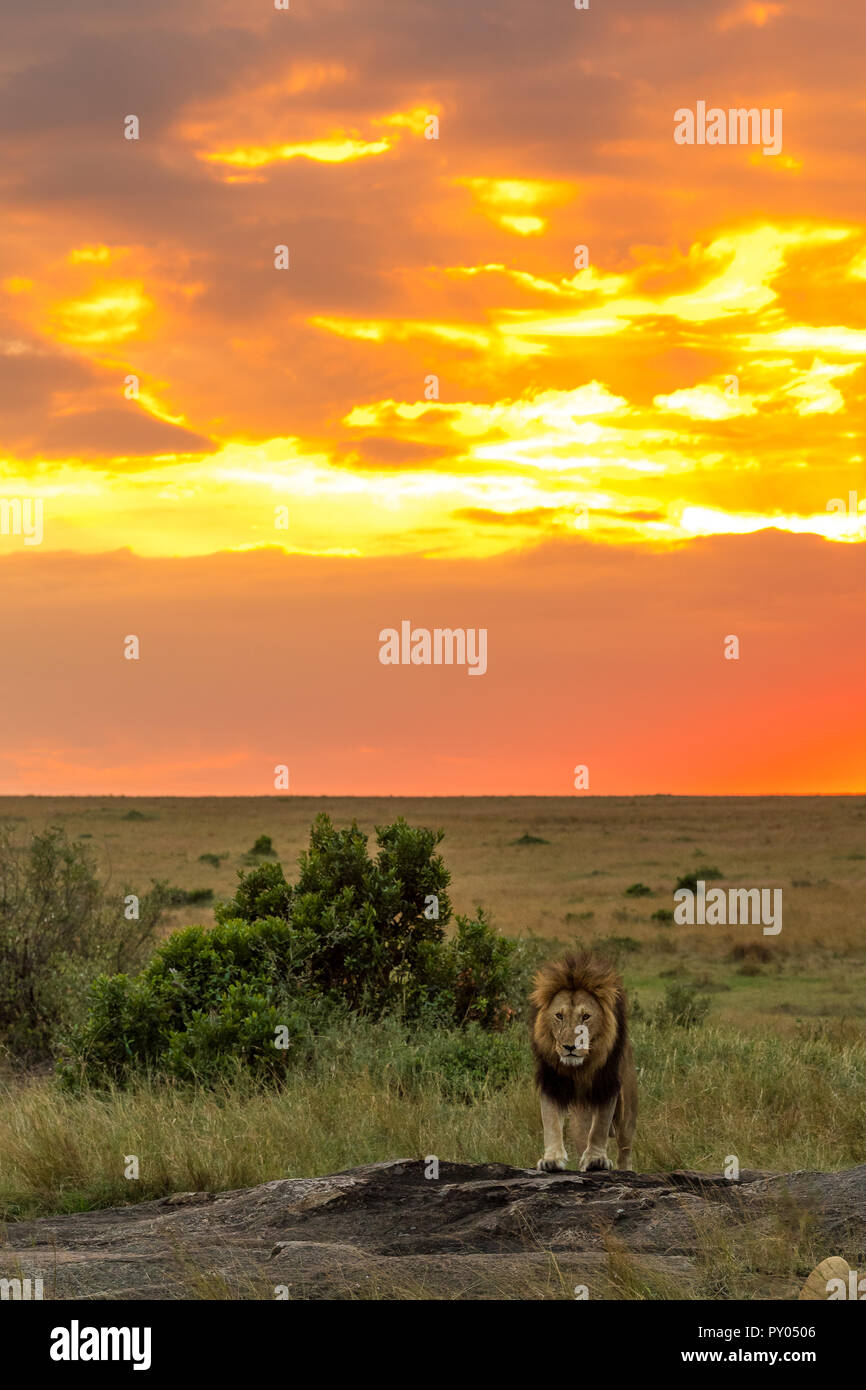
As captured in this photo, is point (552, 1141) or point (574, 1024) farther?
point (552, 1141)

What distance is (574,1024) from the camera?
807cm

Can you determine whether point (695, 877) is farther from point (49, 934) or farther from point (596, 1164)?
point (596, 1164)

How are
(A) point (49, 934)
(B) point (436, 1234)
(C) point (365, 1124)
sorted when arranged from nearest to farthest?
(B) point (436, 1234) → (C) point (365, 1124) → (A) point (49, 934)

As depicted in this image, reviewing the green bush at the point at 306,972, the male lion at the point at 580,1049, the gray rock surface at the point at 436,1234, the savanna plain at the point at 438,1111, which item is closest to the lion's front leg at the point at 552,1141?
the male lion at the point at 580,1049

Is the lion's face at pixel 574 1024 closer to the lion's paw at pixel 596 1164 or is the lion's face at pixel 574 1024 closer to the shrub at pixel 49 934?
the lion's paw at pixel 596 1164

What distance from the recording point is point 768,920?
34000 mm

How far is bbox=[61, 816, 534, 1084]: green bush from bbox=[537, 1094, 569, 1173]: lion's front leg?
190 inches

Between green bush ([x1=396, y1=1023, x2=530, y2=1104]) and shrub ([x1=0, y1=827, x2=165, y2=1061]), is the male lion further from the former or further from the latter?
shrub ([x1=0, y1=827, x2=165, y2=1061])

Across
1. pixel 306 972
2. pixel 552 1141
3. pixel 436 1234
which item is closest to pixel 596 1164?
pixel 552 1141

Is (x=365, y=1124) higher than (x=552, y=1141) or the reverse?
the reverse

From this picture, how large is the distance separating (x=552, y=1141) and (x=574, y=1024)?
2.72ft

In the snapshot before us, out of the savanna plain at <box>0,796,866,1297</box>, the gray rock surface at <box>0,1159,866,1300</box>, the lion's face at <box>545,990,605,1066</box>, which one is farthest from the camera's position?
the savanna plain at <box>0,796,866,1297</box>

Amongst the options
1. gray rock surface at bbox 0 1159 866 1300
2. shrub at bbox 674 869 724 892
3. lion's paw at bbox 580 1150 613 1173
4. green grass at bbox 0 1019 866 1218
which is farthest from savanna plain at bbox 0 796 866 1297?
shrub at bbox 674 869 724 892

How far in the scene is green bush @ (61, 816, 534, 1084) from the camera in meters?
12.9
